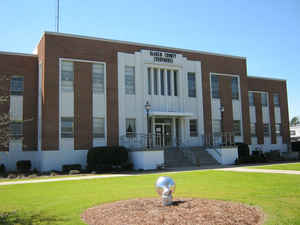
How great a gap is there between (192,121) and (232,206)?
21581 millimetres

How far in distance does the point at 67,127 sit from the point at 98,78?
4.80 m

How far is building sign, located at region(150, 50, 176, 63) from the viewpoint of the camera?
93.0 feet

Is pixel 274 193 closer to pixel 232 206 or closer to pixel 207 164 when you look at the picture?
pixel 232 206

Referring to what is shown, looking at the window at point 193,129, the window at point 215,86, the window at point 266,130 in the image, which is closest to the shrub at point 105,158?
the window at point 193,129

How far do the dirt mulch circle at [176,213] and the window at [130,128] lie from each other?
17482 millimetres

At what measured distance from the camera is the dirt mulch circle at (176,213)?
6789 mm

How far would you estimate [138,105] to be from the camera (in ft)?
89.0

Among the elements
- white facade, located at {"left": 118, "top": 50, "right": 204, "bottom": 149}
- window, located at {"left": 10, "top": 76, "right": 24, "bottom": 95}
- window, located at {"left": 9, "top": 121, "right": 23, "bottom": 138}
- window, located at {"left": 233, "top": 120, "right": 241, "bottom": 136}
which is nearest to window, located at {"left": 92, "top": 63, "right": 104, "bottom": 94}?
white facade, located at {"left": 118, "top": 50, "right": 204, "bottom": 149}

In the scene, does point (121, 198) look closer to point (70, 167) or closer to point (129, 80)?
point (70, 167)

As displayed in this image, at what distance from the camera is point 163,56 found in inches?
1130

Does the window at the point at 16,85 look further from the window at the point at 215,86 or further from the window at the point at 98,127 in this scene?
the window at the point at 215,86

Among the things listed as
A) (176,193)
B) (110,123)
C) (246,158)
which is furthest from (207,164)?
(176,193)

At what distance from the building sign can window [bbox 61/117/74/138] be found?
9302 millimetres

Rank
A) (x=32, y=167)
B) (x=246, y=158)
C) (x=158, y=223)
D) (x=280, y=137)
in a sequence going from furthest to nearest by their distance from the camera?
(x=280, y=137) → (x=246, y=158) → (x=32, y=167) → (x=158, y=223)
